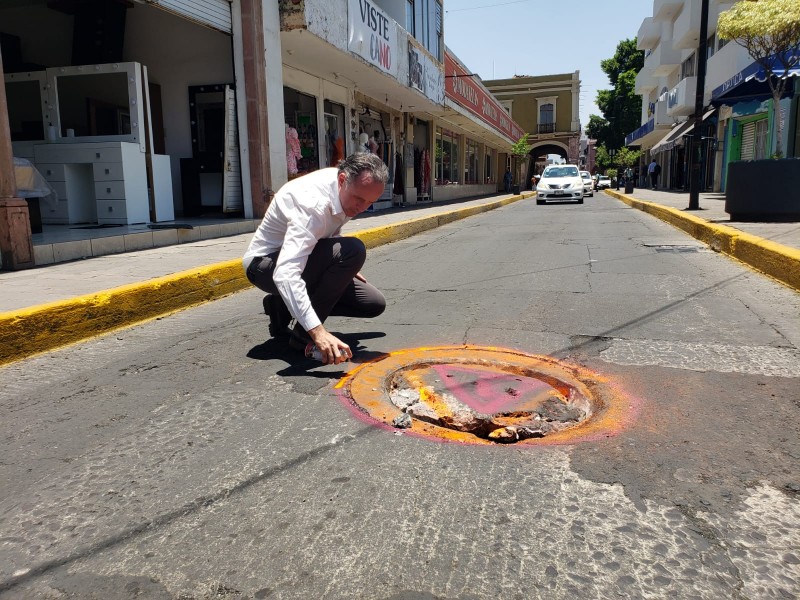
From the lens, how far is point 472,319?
4.41 m

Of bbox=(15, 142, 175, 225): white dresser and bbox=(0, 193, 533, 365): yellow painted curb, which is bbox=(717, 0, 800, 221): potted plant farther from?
bbox=(15, 142, 175, 225): white dresser

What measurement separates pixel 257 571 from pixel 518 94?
6353 cm

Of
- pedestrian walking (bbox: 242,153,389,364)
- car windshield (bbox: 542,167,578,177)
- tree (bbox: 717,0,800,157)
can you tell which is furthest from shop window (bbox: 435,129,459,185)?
pedestrian walking (bbox: 242,153,389,364)

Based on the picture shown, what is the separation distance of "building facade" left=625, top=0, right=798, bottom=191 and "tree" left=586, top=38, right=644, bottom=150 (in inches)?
464

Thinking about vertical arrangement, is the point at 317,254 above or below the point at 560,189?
below

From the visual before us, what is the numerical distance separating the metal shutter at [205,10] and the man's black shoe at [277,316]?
20.7ft

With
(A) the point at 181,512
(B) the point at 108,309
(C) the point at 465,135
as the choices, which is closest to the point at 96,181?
(B) the point at 108,309

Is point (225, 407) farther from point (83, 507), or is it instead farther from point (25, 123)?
point (25, 123)

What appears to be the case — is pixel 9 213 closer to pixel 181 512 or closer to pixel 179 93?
pixel 181 512

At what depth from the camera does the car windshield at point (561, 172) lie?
24219mm

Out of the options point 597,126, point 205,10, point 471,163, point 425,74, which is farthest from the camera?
point 597,126

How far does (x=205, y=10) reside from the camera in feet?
30.4

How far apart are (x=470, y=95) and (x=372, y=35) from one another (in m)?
13.1

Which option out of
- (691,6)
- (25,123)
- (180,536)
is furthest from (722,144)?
(180,536)
